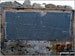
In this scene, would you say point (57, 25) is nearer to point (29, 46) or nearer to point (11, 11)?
point (29, 46)

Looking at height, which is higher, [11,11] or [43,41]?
[11,11]

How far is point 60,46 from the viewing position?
8.27 m

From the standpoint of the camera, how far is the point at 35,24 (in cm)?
822

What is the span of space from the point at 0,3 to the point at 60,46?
3.40 m

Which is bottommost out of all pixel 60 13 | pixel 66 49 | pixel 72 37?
pixel 66 49

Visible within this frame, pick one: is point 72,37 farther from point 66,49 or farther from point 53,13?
point 53,13

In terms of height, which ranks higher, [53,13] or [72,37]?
[53,13]

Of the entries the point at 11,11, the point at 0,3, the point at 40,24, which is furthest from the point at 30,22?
the point at 0,3

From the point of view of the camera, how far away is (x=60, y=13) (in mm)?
8195

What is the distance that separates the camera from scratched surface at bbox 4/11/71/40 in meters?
8.16

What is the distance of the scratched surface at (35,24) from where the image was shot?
26.8ft

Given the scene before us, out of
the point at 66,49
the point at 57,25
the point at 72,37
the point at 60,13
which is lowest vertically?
the point at 66,49

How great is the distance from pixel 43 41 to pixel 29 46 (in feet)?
2.25

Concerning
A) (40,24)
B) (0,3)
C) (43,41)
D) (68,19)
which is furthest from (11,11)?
(68,19)
